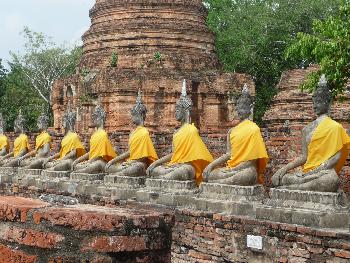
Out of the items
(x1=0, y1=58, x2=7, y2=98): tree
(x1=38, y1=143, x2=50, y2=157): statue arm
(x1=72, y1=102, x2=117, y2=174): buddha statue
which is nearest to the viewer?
(x1=72, y1=102, x2=117, y2=174): buddha statue

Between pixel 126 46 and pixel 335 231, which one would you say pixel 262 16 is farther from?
pixel 335 231

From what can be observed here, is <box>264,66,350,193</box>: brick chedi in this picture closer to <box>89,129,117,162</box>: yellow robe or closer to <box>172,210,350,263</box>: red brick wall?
<box>172,210,350,263</box>: red brick wall

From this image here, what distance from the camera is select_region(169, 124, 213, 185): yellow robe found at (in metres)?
8.11

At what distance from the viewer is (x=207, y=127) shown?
16766 mm

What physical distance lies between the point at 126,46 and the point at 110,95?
2161mm

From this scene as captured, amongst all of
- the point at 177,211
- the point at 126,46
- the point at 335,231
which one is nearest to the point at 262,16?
the point at 126,46

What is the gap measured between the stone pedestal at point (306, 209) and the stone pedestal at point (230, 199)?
1.07 ft

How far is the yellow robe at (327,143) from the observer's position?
237 inches

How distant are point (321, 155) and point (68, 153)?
661cm

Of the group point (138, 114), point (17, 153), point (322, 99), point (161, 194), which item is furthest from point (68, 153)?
point (322, 99)

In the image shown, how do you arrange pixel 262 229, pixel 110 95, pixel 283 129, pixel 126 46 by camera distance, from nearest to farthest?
pixel 262 229, pixel 283 129, pixel 110 95, pixel 126 46

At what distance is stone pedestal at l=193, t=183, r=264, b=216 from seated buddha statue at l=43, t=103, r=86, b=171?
4.75 m

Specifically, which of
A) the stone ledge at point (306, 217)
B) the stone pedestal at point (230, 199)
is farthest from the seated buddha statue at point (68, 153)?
the stone ledge at point (306, 217)

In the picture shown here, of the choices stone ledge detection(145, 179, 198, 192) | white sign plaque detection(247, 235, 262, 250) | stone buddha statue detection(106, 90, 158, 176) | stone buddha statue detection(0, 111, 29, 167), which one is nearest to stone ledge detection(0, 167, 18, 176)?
stone buddha statue detection(0, 111, 29, 167)
